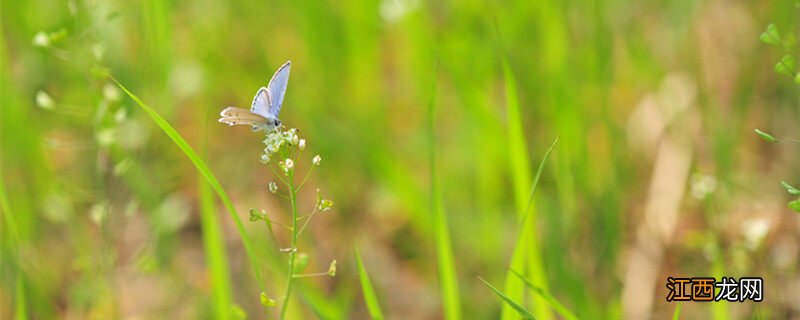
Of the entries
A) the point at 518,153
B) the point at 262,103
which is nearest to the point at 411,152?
the point at 518,153

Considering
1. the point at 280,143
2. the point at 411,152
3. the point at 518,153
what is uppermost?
the point at 411,152

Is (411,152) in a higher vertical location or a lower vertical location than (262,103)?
higher

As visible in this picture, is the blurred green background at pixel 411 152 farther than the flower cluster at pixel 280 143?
Yes

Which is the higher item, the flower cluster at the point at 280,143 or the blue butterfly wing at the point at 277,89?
the blue butterfly wing at the point at 277,89

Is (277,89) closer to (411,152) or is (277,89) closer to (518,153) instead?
(518,153)

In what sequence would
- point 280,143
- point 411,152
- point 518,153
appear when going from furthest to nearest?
point 411,152
point 518,153
point 280,143

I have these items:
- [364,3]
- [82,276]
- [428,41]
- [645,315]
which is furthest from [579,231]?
[82,276]

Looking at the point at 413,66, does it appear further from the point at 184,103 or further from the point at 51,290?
the point at 51,290

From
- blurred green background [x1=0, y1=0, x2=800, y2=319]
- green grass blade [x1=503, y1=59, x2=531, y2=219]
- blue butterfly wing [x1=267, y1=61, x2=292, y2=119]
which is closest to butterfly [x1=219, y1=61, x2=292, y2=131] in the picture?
blue butterfly wing [x1=267, y1=61, x2=292, y2=119]

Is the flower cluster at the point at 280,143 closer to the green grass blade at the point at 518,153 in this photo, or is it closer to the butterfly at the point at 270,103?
the butterfly at the point at 270,103

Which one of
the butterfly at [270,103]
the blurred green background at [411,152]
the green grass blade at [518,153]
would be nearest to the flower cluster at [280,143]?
the butterfly at [270,103]
